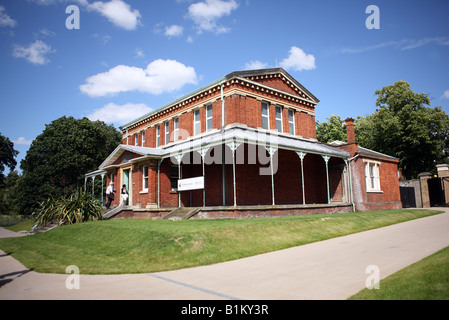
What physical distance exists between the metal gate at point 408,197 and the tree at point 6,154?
5069cm

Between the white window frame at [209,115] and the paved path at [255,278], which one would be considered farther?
the white window frame at [209,115]

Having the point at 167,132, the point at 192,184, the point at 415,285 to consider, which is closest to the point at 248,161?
the point at 192,184

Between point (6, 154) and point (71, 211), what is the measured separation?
37685mm

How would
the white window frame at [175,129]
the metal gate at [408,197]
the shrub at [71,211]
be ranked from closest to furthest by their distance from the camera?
the shrub at [71,211] → the white window frame at [175,129] → the metal gate at [408,197]

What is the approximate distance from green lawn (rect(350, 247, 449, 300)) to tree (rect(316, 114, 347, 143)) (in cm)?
4022

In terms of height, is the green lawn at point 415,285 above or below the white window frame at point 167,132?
below

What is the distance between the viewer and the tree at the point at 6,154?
44841mm

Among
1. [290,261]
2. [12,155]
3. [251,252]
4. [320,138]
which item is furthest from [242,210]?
A: [12,155]

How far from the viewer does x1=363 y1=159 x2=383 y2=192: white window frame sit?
21.3m

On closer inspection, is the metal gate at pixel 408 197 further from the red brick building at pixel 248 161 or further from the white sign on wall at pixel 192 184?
the white sign on wall at pixel 192 184

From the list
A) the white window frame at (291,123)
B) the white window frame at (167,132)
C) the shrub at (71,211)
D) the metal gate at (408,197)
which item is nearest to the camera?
the shrub at (71,211)

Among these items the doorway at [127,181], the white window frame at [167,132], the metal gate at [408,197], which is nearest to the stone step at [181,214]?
the doorway at [127,181]

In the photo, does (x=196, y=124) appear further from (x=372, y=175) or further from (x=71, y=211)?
(x=372, y=175)

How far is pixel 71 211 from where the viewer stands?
16125mm
